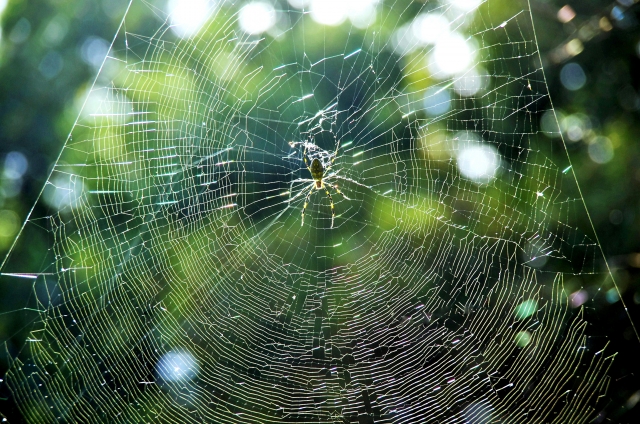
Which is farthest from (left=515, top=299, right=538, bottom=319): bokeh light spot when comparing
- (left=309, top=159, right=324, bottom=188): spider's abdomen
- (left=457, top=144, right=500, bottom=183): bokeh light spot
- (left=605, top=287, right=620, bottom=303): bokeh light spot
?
(left=309, top=159, right=324, bottom=188): spider's abdomen

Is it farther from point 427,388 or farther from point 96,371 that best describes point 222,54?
point 427,388

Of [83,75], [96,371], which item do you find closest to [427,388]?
[96,371]

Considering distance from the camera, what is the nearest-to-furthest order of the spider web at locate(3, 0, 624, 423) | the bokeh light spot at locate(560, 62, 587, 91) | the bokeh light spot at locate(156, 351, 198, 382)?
1. the spider web at locate(3, 0, 624, 423)
2. the bokeh light spot at locate(156, 351, 198, 382)
3. the bokeh light spot at locate(560, 62, 587, 91)

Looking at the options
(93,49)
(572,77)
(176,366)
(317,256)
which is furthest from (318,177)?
(93,49)

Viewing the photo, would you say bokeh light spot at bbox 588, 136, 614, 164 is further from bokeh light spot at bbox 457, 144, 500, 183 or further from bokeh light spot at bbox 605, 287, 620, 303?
bokeh light spot at bbox 605, 287, 620, 303

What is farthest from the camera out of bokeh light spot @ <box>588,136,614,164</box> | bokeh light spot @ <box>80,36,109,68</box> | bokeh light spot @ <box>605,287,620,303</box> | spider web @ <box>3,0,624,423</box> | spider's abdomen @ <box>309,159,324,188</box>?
bokeh light spot @ <box>80,36,109,68</box>

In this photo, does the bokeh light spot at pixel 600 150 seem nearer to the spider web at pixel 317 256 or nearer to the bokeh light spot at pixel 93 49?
the spider web at pixel 317 256

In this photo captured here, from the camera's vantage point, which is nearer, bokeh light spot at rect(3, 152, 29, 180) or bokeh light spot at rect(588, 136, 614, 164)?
bokeh light spot at rect(588, 136, 614, 164)
